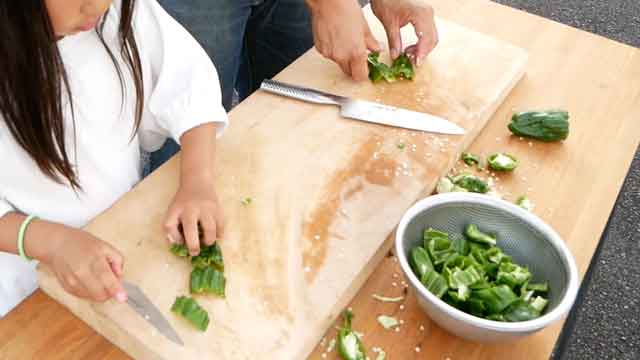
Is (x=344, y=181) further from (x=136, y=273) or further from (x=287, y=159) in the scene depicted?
(x=136, y=273)

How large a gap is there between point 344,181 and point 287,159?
0.09 metres

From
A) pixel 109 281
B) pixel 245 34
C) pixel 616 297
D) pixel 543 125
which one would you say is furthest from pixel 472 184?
pixel 616 297

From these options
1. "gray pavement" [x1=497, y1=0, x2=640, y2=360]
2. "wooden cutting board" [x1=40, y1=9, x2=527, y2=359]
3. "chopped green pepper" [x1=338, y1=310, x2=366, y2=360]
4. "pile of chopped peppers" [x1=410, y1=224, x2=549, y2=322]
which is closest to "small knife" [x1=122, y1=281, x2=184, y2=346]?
"wooden cutting board" [x1=40, y1=9, x2=527, y2=359]

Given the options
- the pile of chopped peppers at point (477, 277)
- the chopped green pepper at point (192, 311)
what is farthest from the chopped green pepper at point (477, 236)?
the chopped green pepper at point (192, 311)

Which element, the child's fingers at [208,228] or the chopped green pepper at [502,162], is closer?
the child's fingers at [208,228]

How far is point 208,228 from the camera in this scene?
0.76 meters

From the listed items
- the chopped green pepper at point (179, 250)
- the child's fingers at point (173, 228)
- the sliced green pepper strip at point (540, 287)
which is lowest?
the sliced green pepper strip at point (540, 287)

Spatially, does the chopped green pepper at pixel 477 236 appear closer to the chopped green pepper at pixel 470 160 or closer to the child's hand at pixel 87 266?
the chopped green pepper at pixel 470 160

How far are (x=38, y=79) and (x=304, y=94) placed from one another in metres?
0.41

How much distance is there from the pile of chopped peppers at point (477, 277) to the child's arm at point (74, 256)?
0.33m

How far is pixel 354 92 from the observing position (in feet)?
3.40

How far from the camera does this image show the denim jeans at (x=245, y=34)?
1.15 metres

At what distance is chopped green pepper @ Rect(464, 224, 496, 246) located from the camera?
2.48 feet

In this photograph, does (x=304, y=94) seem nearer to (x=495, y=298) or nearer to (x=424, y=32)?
(x=424, y=32)
